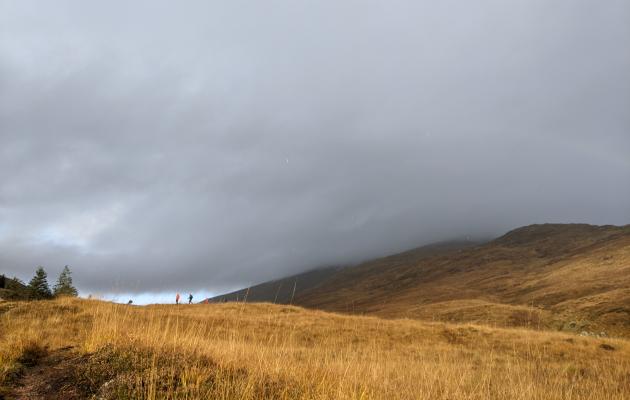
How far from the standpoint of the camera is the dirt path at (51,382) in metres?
5.23

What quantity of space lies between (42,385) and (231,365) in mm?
2664

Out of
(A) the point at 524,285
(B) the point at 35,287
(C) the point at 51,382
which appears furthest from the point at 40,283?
(A) the point at 524,285

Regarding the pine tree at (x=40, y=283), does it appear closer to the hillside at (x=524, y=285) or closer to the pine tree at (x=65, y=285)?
the pine tree at (x=65, y=285)

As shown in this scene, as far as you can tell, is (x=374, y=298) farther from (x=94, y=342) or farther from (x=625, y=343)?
(x=94, y=342)

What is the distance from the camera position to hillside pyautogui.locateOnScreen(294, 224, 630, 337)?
47906 millimetres

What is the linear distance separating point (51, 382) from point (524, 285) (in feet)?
320

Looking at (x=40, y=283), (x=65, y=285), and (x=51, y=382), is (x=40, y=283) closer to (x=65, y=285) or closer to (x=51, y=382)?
(x=65, y=285)

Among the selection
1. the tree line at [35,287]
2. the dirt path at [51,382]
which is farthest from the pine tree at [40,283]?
the dirt path at [51,382]

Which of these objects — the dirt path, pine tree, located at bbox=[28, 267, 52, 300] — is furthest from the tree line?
the dirt path

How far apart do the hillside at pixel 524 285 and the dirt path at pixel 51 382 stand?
1534 inches

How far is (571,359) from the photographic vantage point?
19.8 metres

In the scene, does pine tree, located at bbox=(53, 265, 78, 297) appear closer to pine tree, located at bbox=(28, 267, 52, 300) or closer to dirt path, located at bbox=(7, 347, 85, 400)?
pine tree, located at bbox=(28, 267, 52, 300)

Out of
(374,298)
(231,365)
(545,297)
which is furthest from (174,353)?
(374,298)

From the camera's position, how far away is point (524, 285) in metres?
89.5
